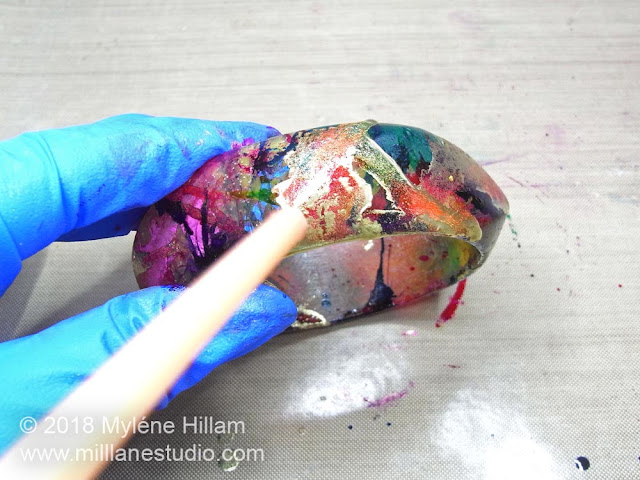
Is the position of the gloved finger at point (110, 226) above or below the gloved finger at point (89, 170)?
below

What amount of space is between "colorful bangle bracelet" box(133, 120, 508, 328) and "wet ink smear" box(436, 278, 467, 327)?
5.3 inches

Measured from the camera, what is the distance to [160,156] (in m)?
0.95

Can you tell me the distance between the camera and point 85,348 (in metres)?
0.86

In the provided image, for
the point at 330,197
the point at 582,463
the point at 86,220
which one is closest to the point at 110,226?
the point at 86,220

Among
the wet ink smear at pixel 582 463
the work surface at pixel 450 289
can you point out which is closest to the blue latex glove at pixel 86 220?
the work surface at pixel 450 289

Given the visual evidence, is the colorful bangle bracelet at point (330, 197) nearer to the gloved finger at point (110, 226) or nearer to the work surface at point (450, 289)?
the gloved finger at point (110, 226)

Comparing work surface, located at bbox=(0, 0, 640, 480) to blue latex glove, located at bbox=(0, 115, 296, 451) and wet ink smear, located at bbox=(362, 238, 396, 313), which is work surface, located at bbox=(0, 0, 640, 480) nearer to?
wet ink smear, located at bbox=(362, 238, 396, 313)

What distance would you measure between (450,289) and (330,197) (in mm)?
506

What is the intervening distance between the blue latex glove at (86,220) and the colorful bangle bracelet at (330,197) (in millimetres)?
71

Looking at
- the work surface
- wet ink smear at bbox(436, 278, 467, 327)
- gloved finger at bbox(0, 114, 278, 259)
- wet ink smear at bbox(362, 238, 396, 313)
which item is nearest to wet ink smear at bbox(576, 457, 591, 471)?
the work surface

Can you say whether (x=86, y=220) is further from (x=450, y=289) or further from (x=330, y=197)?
(x=450, y=289)

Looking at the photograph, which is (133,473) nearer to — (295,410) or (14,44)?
(295,410)

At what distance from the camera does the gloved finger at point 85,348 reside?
84 centimetres

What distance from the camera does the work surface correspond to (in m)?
1.05
